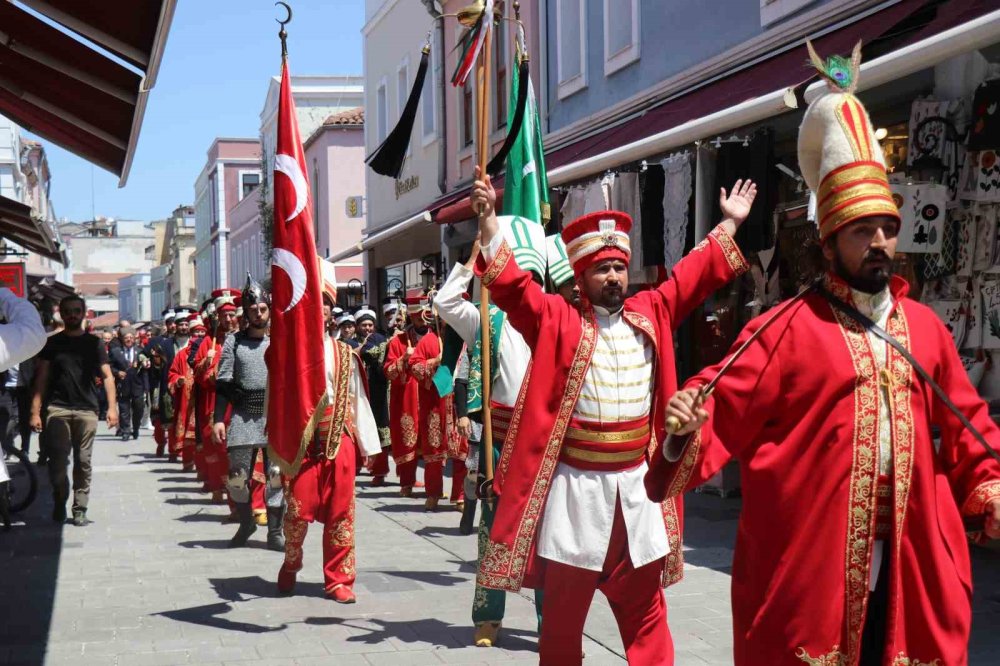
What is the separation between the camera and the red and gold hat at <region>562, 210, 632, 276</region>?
5.06 m

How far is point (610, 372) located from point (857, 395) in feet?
5.08

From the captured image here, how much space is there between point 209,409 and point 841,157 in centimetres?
974

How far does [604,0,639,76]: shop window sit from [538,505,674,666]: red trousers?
31.7 ft

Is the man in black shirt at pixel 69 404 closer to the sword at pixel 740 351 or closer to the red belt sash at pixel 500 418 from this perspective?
the red belt sash at pixel 500 418

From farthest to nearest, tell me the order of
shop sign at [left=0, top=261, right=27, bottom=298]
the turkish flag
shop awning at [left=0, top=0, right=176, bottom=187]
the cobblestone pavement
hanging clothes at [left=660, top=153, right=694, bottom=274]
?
shop sign at [left=0, top=261, right=27, bottom=298]
hanging clothes at [left=660, top=153, right=694, bottom=274]
the turkish flag
the cobblestone pavement
shop awning at [left=0, top=0, right=176, bottom=187]

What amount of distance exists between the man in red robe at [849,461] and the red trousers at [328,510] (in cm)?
420

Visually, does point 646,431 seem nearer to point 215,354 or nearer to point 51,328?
point 215,354

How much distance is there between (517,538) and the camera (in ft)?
16.4

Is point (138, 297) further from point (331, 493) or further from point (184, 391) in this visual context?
point (331, 493)

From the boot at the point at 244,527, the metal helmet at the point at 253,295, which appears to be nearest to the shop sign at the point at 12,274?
the boot at the point at 244,527

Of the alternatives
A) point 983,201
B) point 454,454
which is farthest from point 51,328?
point 983,201

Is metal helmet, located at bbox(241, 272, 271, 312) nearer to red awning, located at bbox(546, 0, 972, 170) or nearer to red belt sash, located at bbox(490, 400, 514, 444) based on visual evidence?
red belt sash, located at bbox(490, 400, 514, 444)

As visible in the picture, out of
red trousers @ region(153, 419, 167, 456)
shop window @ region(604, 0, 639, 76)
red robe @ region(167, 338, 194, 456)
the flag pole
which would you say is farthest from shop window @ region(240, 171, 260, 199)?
the flag pole

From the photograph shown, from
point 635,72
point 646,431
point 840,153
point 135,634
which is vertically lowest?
point 135,634
